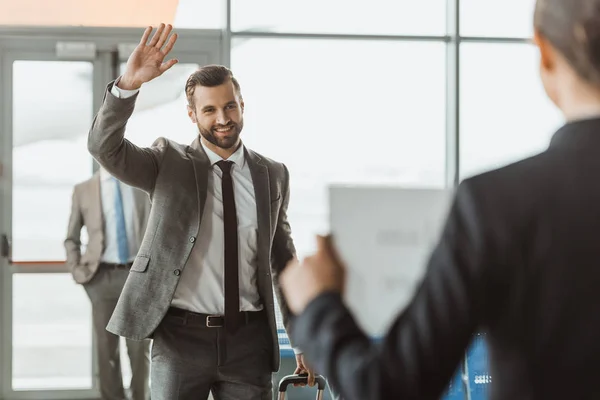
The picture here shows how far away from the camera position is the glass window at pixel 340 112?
673cm

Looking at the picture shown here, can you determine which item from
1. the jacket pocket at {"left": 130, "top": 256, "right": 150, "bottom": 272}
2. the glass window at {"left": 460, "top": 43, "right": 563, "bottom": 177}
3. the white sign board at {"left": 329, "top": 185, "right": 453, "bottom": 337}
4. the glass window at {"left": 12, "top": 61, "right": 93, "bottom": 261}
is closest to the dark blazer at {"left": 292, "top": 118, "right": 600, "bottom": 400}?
the white sign board at {"left": 329, "top": 185, "right": 453, "bottom": 337}

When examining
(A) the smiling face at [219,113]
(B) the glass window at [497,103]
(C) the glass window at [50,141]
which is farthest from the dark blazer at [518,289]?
(B) the glass window at [497,103]

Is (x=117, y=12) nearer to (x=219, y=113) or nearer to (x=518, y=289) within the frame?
(x=219, y=113)

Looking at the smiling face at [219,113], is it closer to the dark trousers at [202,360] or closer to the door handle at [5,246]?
the dark trousers at [202,360]

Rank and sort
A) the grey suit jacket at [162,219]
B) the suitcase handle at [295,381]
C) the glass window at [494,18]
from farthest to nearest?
the glass window at [494,18] < the suitcase handle at [295,381] < the grey suit jacket at [162,219]

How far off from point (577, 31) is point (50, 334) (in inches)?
240

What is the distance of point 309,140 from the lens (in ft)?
22.5

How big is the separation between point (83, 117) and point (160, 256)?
3.82 meters

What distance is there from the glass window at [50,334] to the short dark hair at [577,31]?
588 cm

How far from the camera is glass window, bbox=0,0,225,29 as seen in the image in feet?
21.6

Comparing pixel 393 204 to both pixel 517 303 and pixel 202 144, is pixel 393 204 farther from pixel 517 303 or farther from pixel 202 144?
pixel 202 144

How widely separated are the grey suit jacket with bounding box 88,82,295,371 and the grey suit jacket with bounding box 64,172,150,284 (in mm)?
2923

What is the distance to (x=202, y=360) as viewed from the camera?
2.94 metres

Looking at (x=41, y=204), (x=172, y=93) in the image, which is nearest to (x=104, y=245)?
(x=41, y=204)
